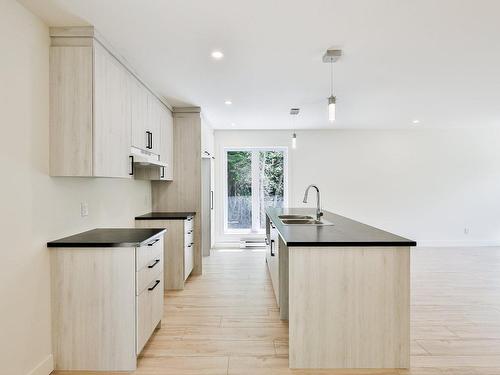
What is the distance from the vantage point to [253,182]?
660 cm

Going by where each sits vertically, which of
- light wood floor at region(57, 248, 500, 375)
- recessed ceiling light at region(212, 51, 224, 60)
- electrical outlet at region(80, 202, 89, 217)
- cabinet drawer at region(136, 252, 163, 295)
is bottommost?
light wood floor at region(57, 248, 500, 375)

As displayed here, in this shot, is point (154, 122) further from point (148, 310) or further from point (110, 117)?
point (148, 310)

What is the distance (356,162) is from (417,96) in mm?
2564

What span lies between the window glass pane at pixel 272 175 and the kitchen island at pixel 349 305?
14.6ft

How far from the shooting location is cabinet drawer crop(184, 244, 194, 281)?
391cm

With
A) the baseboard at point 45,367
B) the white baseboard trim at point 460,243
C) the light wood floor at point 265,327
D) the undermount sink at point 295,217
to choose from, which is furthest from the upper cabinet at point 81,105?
the white baseboard trim at point 460,243

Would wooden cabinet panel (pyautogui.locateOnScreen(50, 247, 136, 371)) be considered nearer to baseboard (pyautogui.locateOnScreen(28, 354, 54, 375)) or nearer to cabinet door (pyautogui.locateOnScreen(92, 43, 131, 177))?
baseboard (pyautogui.locateOnScreen(28, 354, 54, 375))

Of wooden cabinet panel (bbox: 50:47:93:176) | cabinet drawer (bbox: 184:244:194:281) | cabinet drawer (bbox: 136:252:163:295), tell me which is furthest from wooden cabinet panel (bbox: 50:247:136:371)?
cabinet drawer (bbox: 184:244:194:281)

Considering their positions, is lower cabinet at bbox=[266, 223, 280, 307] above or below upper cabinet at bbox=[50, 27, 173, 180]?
below

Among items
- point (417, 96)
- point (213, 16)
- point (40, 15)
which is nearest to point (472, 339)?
point (417, 96)

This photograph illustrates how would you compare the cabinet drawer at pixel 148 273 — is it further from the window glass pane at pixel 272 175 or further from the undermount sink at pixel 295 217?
the window glass pane at pixel 272 175

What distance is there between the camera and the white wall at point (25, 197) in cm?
179

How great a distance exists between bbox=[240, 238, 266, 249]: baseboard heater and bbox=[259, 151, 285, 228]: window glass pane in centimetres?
39

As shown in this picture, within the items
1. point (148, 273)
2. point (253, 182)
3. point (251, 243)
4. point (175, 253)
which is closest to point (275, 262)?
point (175, 253)
